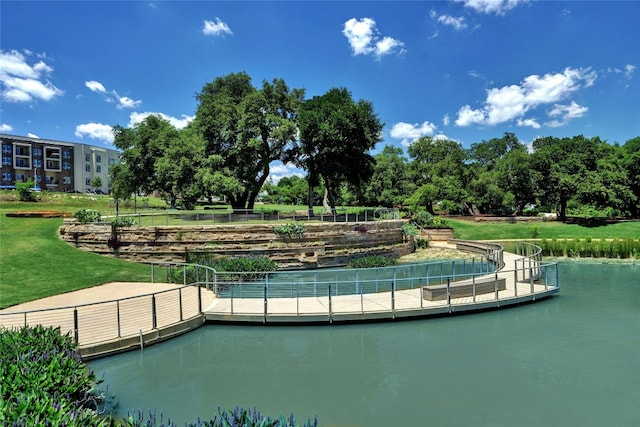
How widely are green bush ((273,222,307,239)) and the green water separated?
13.5 meters

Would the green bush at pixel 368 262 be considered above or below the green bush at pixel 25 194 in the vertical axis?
below

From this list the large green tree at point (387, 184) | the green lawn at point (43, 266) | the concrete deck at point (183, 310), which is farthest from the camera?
the large green tree at point (387, 184)

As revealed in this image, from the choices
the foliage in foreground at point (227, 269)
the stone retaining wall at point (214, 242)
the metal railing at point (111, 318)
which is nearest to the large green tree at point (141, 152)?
the stone retaining wall at point (214, 242)

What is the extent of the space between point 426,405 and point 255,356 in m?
4.79

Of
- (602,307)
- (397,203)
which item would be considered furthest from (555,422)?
(397,203)

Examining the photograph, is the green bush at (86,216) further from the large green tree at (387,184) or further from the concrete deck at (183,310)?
the large green tree at (387,184)

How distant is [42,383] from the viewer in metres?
6.28

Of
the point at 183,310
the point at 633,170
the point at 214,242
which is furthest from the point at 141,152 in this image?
the point at 633,170

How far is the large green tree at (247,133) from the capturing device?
31.5 meters

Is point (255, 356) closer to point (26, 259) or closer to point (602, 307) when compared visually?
point (602, 307)

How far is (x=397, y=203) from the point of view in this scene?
60.6 m

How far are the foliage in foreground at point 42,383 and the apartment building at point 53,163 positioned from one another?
2969 inches

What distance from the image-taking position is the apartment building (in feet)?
236

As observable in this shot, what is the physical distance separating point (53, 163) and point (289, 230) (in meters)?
72.0
